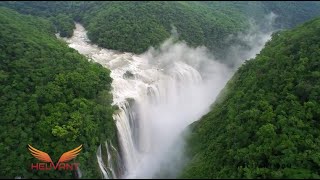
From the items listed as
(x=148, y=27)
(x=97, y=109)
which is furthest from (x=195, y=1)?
(x=97, y=109)

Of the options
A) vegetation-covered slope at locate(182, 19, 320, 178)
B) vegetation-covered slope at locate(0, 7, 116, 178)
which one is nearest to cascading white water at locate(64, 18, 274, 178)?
vegetation-covered slope at locate(0, 7, 116, 178)

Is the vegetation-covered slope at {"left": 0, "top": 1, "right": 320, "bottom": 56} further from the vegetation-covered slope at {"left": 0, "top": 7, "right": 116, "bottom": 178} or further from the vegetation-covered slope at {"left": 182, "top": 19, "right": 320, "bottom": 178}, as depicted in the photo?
the vegetation-covered slope at {"left": 182, "top": 19, "right": 320, "bottom": 178}

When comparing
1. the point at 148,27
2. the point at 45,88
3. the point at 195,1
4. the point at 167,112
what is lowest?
the point at 167,112

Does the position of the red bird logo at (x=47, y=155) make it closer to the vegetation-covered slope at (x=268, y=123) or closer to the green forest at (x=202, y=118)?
the green forest at (x=202, y=118)

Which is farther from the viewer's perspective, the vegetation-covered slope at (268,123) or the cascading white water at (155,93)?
the cascading white water at (155,93)

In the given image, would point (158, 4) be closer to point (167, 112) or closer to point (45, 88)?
point (167, 112)

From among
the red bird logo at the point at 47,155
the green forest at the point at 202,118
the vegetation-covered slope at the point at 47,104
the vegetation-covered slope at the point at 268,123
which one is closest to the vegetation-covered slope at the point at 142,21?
the green forest at the point at 202,118

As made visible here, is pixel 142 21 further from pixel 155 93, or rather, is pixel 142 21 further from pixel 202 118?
pixel 202 118
